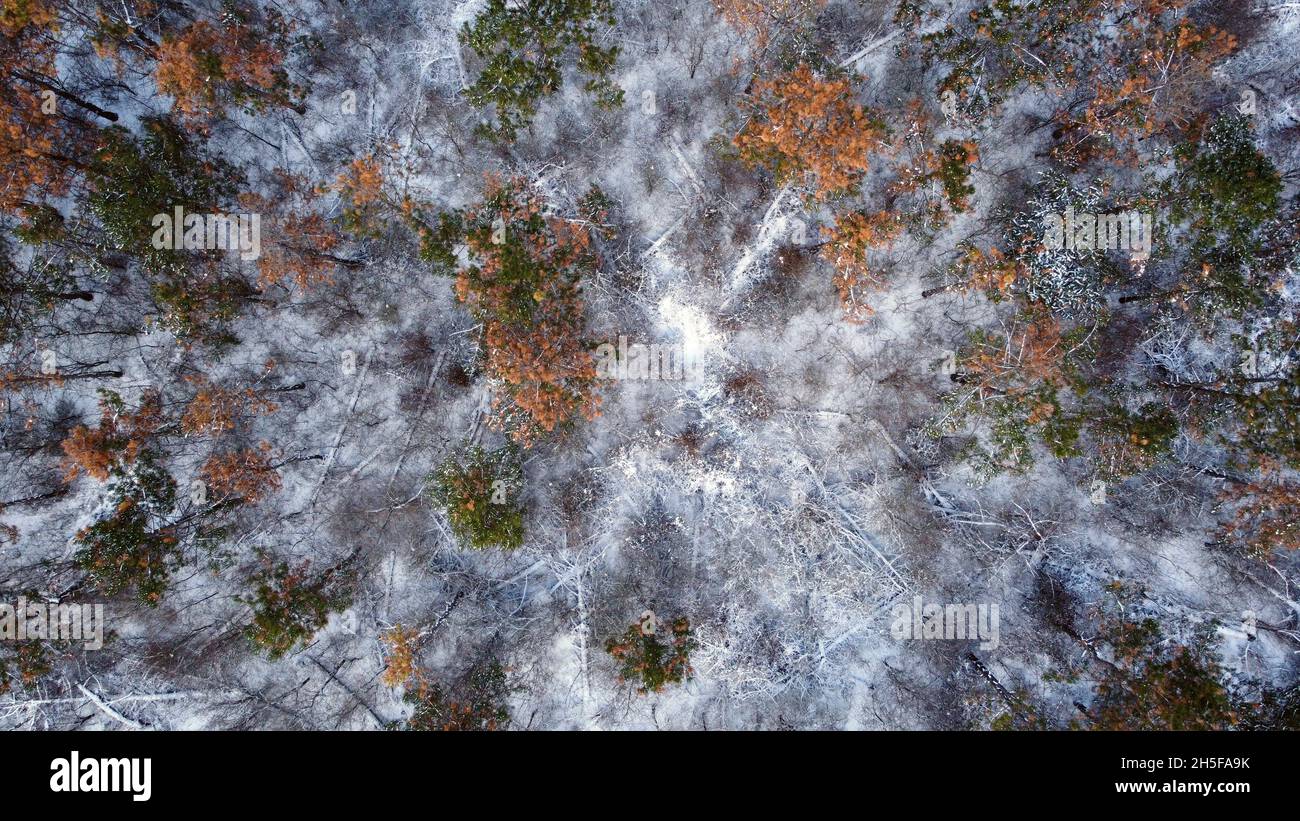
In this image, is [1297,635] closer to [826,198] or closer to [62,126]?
[826,198]

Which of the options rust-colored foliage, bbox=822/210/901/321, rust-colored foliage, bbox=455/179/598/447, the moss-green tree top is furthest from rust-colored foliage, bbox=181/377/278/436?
rust-colored foliage, bbox=822/210/901/321

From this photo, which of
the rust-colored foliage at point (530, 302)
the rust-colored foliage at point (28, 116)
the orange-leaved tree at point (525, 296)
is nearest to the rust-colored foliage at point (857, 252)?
the orange-leaved tree at point (525, 296)

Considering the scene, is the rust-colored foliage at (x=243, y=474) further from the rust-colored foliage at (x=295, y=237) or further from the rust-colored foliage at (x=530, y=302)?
the rust-colored foliage at (x=530, y=302)

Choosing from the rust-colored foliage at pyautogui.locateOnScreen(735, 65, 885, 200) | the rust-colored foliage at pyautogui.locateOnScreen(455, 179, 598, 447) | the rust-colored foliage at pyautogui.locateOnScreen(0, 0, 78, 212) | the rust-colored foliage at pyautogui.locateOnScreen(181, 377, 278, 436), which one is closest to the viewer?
the rust-colored foliage at pyautogui.locateOnScreen(0, 0, 78, 212)

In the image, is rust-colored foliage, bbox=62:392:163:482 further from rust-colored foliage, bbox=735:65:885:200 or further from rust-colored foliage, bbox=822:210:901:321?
Answer: rust-colored foliage, bbox=822:210:901:321

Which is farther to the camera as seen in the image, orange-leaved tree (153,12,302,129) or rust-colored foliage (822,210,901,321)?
rust-colored foliage (822,210,901,321)

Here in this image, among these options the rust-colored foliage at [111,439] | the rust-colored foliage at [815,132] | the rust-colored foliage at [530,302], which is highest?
the rust-colored foliage at [815,132]

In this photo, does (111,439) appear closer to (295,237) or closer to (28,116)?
(295,237)

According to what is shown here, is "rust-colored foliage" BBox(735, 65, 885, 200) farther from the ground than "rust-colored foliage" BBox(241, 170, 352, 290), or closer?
farther from the ground

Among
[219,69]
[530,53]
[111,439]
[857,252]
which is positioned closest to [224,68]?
[219,69]

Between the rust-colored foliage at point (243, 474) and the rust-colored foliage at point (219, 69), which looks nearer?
the rust-colored foliage at point (219, 69)

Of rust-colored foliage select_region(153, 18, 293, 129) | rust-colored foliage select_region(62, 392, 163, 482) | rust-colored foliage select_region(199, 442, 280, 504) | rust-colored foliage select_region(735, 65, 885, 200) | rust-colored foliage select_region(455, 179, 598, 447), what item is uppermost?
rust-colored foliage select_region(153, 18, 293, 129)
